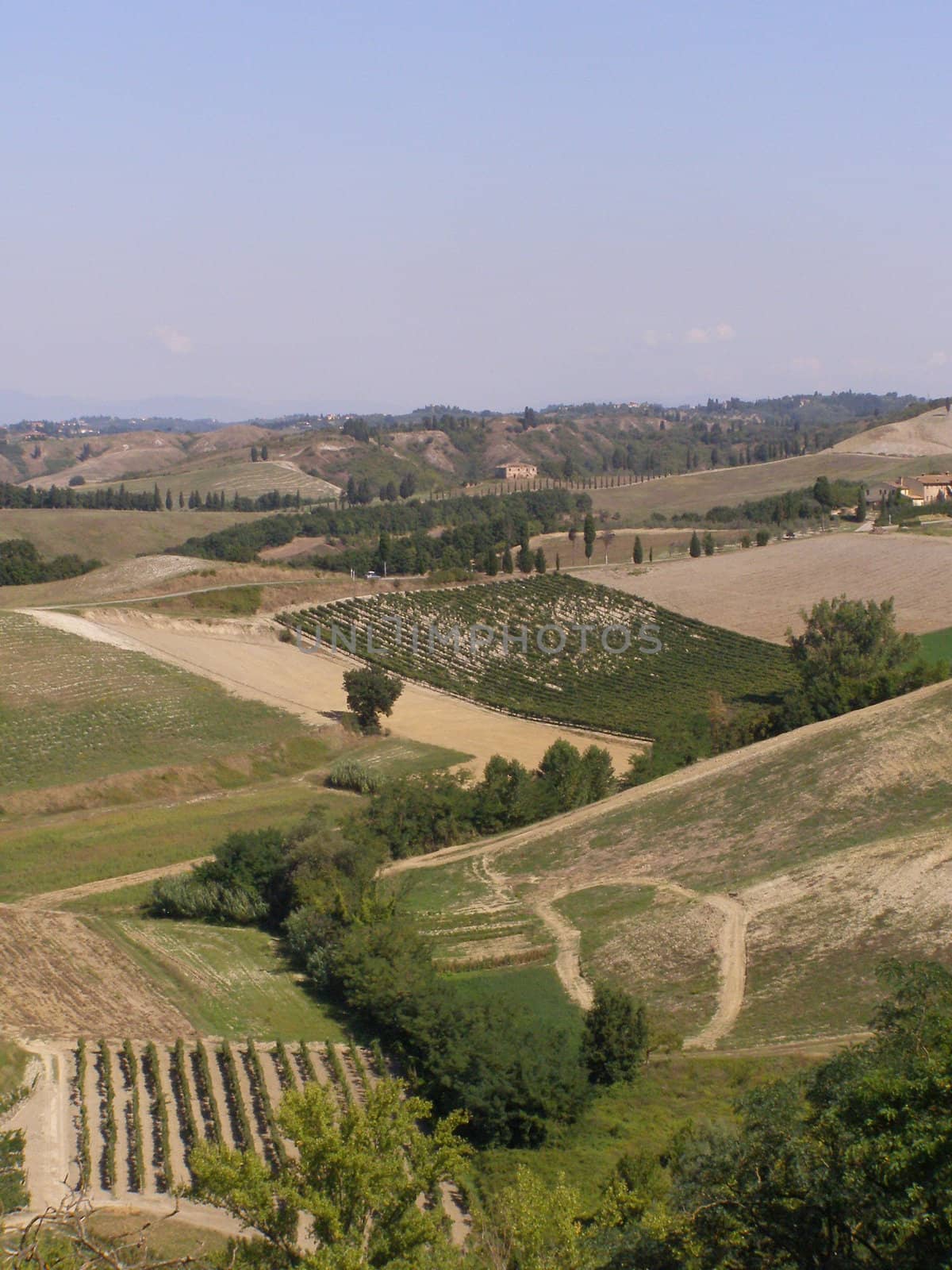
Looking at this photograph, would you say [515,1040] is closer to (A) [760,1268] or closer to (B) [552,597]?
(A) [760,1268]

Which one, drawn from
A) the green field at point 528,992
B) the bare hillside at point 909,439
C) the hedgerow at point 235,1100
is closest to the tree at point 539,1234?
the hedgerow at point 235,1100

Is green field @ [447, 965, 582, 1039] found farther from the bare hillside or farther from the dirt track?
the bare hillside

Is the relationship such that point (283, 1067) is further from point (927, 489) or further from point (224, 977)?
point (927, 489)

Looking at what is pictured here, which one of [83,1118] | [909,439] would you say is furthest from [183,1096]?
[909,439]

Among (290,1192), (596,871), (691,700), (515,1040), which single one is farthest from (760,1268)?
(691,700)

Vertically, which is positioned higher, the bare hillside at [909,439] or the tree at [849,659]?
the bare hillside at [909,439]

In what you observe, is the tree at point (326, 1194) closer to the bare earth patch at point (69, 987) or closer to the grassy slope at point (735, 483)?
the bare earth patch at point (69, 987)
